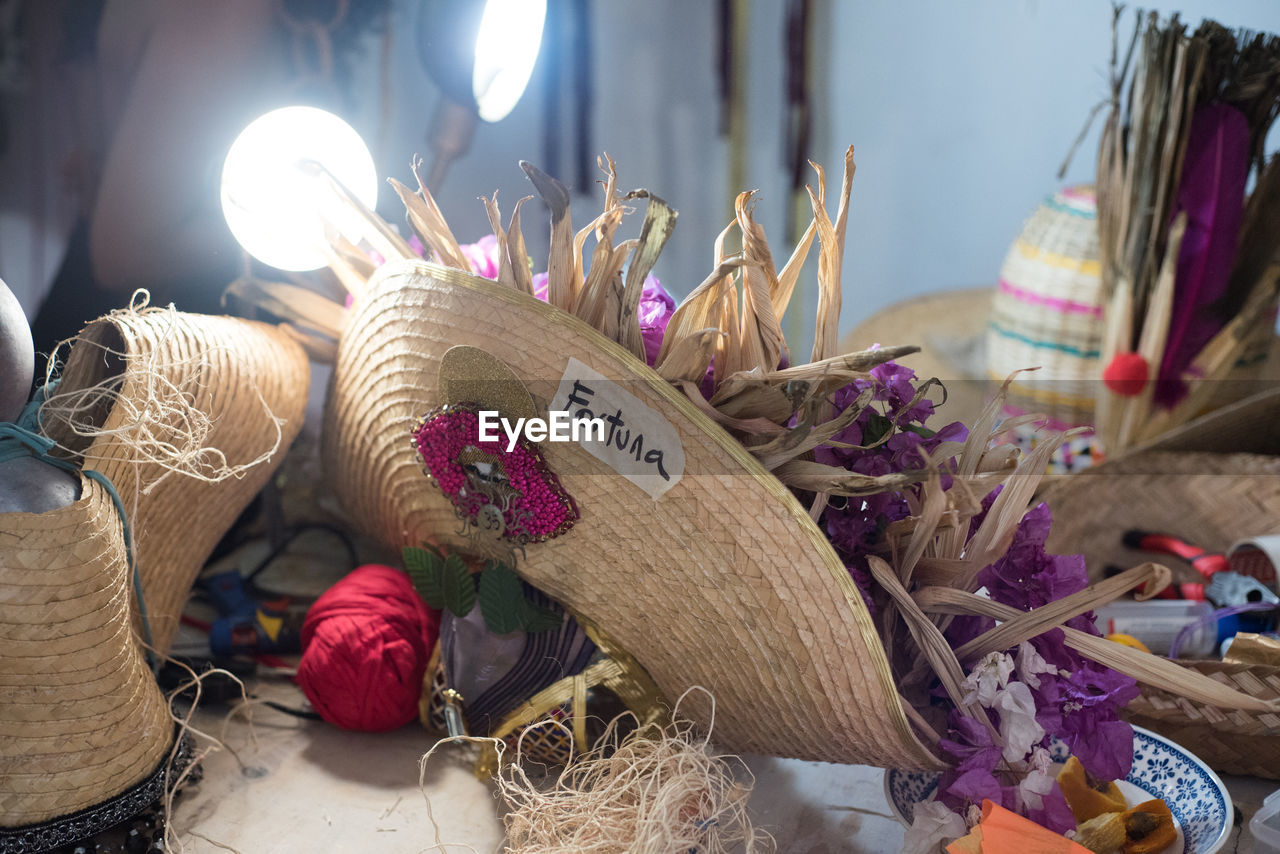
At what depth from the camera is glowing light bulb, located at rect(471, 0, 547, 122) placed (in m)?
1.03

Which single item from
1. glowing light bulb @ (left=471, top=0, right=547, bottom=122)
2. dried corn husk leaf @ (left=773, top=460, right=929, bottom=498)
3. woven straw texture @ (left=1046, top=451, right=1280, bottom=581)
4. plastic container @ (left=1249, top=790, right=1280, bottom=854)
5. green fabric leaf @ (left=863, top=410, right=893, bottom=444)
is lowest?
plastic container @ (left=1249, top=790, right=1280, bottom=854)

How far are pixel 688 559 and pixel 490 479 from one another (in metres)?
0.18

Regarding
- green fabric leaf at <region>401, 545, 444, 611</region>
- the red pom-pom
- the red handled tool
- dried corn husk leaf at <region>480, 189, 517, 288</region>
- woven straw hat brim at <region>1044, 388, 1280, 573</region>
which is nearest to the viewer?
dried corn husk leaf at <region>480, 189, 517, 288</region>

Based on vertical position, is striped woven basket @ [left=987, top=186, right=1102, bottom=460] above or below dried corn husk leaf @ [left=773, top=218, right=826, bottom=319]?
below

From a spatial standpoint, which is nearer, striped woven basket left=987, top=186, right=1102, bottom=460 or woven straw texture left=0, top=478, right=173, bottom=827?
woven straw texture left=0, top=478, right=173, bottom=827

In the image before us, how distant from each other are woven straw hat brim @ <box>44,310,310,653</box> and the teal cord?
14 mm

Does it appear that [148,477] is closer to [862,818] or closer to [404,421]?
[404,421]

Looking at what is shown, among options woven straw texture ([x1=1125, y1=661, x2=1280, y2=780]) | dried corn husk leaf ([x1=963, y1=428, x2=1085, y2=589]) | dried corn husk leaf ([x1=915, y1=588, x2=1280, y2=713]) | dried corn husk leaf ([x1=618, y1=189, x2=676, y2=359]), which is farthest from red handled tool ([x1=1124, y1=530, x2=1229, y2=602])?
dried corn husk leaf ([x1=618, y1=189, x2=676, y2=359])

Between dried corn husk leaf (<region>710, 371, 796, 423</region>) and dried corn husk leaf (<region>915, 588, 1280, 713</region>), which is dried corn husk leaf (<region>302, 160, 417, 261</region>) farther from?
dried corn husk leaf (<region>915, 588, 1280, 713</region>)

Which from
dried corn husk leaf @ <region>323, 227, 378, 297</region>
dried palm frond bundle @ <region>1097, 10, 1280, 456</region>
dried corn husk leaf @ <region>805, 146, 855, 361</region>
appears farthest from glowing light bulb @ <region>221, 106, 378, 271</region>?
dried palm frond bundle @ <region>1097, 10, 1280, 456</region>

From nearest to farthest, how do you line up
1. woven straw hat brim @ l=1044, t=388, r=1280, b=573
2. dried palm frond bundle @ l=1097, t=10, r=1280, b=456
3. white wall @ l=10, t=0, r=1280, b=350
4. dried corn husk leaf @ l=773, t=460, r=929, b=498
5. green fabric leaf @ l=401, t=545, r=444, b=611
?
1. dried corn husk leaf @ l=773, t=460, r=929, b=498
2. green fabric leaf @ l=401, t=545, r=444, b=611
3. woven straw hat brim @ l=1044, t=388, r=1280, b=573
4. dried palm frond bundle @ l=1097, t=10, r=1280, b=456
5. white wall @ l=10, t=0, r=1280, b=350

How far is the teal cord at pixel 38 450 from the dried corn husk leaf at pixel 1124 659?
593mm

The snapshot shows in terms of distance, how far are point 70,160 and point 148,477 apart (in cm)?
42

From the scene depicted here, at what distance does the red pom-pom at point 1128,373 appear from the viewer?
1.34 meters
